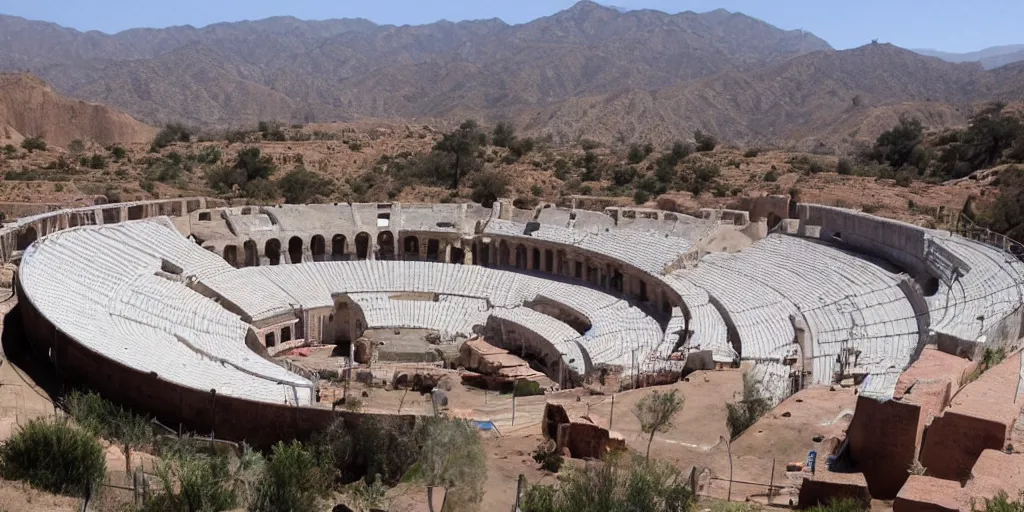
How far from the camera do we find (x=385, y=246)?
146 ft

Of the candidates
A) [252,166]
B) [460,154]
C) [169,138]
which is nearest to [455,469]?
[460,154]

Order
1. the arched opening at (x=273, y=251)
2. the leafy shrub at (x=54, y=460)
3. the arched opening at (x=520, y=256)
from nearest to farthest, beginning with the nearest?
the leafy shrub at (x=54, y=460), the arched opening at (x=273, y=251), the arched opening at (x=520, y=256)

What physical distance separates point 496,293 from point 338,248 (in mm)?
11439

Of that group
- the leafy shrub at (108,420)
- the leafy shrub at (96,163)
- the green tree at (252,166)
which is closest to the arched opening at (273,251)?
the green tree at (252,166)

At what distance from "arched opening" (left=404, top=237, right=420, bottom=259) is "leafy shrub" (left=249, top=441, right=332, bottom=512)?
101 feet

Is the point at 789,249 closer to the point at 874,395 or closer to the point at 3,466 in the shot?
the point at 874,395

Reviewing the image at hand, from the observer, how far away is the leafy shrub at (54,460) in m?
13.6

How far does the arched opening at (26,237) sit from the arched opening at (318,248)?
40.7 ft

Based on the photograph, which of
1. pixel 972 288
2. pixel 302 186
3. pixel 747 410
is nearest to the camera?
pixel 747 410

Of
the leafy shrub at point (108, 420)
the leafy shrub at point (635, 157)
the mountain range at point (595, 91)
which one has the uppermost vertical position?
the mountain range at point (595, 91)

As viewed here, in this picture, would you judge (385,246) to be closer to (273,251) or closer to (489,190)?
(273,251)

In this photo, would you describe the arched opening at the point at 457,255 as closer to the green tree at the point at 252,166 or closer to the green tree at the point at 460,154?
the green tree at the point at 460,154

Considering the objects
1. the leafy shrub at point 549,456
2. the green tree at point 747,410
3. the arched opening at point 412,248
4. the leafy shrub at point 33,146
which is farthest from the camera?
the leafy shrub at point 33,146

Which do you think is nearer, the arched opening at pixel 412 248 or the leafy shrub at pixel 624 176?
the arched opening at pixel 412 248
